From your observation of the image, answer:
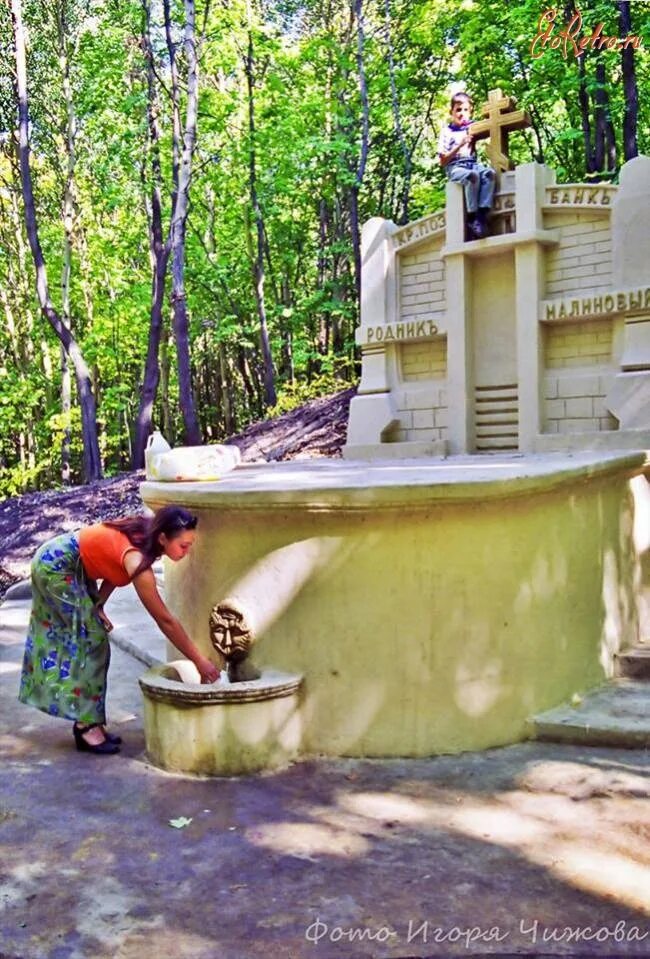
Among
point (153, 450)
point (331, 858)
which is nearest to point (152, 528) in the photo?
point (331, 858)

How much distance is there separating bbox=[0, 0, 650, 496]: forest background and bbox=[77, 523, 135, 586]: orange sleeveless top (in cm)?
941

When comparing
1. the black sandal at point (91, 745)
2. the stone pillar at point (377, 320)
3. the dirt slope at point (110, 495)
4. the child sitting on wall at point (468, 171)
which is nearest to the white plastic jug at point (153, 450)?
the black sandal at point (91, 745)

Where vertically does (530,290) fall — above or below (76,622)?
above

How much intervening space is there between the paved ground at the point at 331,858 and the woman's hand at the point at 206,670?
1.54ft

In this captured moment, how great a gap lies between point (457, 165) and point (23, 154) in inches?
353

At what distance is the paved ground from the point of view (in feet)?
8.78

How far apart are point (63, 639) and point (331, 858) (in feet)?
6.04

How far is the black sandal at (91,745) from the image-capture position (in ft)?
14.5

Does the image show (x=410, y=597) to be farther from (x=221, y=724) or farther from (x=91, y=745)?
(x=91, y=745)

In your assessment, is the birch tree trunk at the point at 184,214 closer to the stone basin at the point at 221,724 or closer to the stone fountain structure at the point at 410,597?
the stone fountain structure at the point at 410,597

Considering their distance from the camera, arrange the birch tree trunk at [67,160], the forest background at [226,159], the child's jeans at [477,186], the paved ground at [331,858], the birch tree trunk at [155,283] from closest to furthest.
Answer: the paved ground at [331,858], the child's jeans at [477,186], the forest background at [226,159], the birch tree trunk at [155,283], the birch tree trunk at [67,160]

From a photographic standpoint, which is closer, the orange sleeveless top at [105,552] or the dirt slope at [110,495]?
the orange sleeveless top at [105,552]

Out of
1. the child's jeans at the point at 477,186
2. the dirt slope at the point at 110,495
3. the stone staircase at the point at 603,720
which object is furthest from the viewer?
the dirt slope at the point at 110,495

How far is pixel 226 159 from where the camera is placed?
1897 cm
